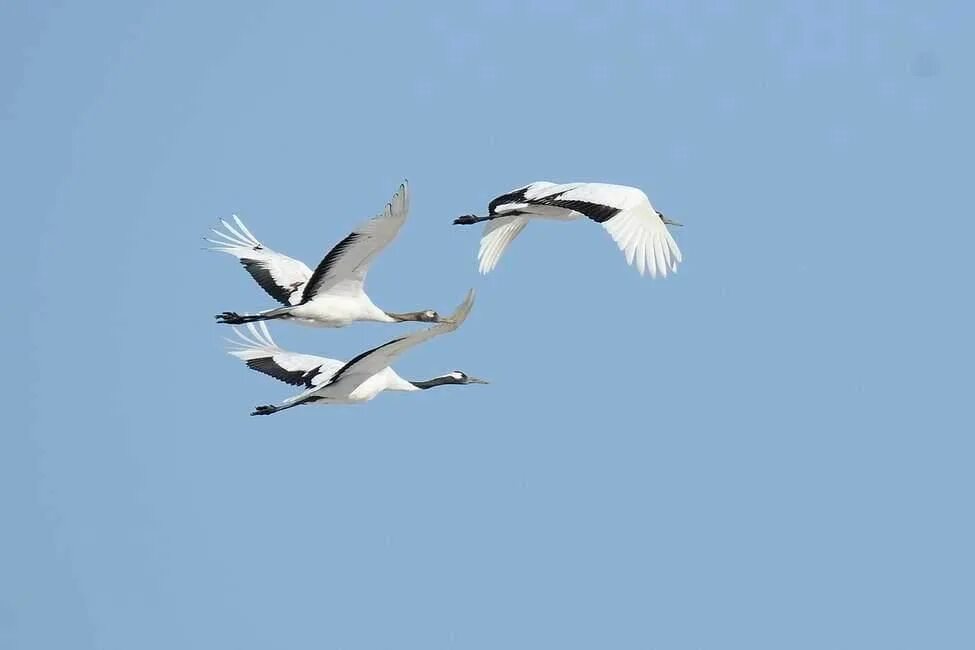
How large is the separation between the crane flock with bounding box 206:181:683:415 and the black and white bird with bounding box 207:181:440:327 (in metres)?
0.01

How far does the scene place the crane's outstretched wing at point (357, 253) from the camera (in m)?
25.2

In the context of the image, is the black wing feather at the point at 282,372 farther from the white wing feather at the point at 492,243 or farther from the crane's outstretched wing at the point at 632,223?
the crane's outstretched wing at the point at 632,223

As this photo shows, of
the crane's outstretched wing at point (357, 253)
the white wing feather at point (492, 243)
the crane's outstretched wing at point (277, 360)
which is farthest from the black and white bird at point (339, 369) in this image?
the white wing feather at point (492, 243)

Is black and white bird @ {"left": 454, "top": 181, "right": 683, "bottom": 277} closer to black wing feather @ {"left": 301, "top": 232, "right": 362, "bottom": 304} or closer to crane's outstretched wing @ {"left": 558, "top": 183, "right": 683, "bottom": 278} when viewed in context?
crane's outstretched wing @ {"left": 558, "top": 183, "right": 683, "bottom": 278}

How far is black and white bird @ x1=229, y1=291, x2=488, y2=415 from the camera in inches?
1014

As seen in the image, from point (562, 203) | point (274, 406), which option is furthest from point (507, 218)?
point (274, 406)

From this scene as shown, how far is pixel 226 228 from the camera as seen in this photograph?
1186 inches

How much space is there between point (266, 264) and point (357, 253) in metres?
3.77

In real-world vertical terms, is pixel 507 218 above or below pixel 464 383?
above

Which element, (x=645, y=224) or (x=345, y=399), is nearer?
(x=645, y=224)

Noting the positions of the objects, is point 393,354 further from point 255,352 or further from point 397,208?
point 255,352

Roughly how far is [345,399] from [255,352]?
3188mm

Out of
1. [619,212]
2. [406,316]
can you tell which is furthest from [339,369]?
[619,212]

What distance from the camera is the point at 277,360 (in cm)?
3073
